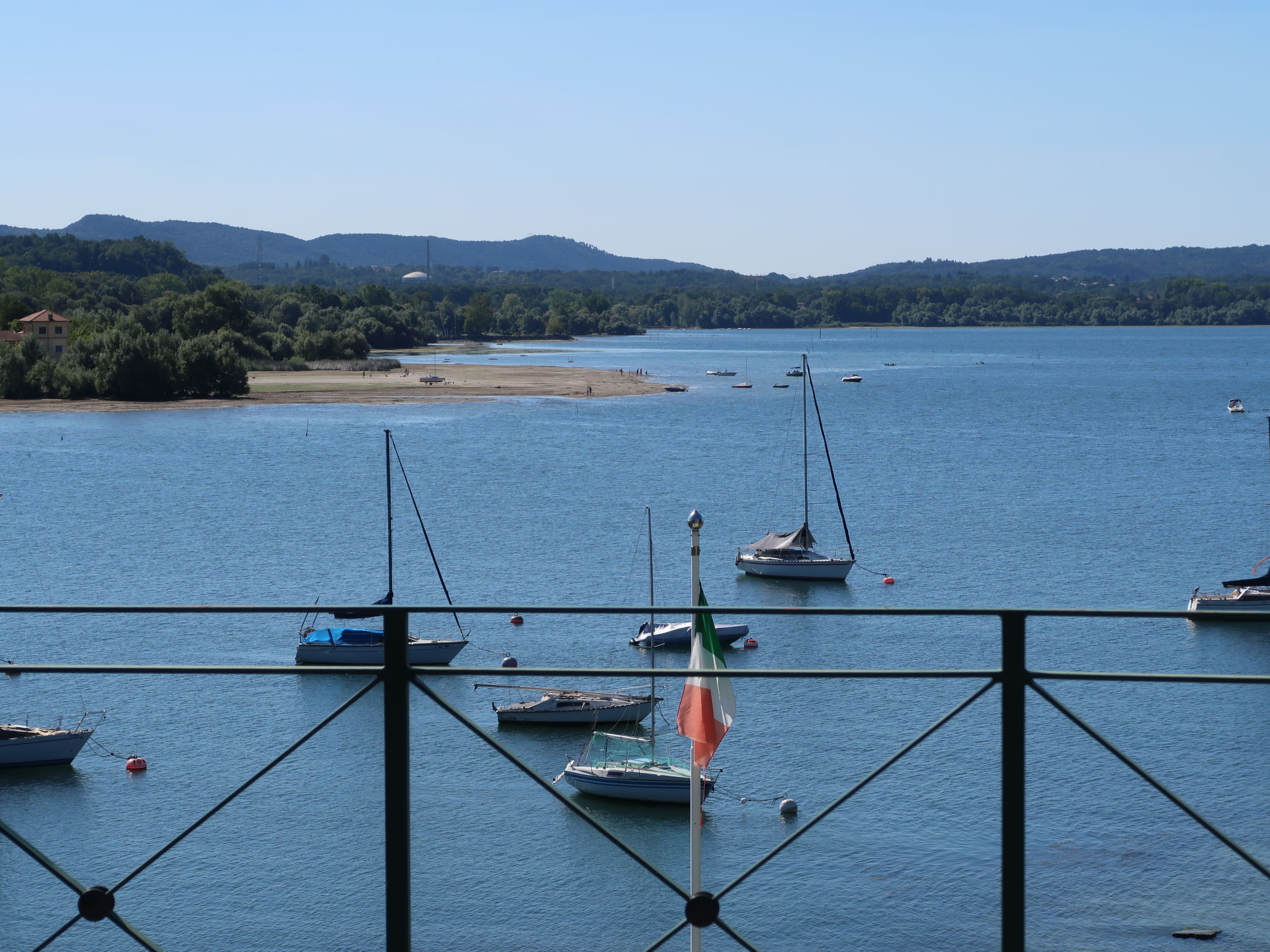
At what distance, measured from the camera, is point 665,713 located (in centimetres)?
3080

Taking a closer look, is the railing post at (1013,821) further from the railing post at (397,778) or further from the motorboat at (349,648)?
the motorboat at (349,648)

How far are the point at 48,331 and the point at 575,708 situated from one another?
368 feet

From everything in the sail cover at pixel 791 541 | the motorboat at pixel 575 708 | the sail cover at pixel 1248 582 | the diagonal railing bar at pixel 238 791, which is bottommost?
the motorboat at pixel 575 708

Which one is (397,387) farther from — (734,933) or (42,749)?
(734,933)

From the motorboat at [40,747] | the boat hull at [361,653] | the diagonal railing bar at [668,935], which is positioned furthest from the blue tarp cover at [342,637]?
the diagonal railing bar at [668,935]

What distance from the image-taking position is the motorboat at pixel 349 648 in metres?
34.9

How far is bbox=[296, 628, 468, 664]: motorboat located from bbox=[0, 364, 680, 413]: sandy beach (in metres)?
76.4

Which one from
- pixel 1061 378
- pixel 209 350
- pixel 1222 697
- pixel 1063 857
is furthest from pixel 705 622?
pixel 1061 378

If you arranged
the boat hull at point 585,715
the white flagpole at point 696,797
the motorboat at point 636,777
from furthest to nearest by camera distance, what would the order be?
the boat hull at point 585,715
the motorboat at point 636,777
the white flagpole at point 696,797

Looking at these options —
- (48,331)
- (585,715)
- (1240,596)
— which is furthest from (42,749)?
(48,331)

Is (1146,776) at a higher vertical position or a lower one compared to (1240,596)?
higher

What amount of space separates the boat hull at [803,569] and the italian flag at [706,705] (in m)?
37.0

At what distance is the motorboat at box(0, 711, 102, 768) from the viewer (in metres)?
28.5

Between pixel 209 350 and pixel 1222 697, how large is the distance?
95.5m
